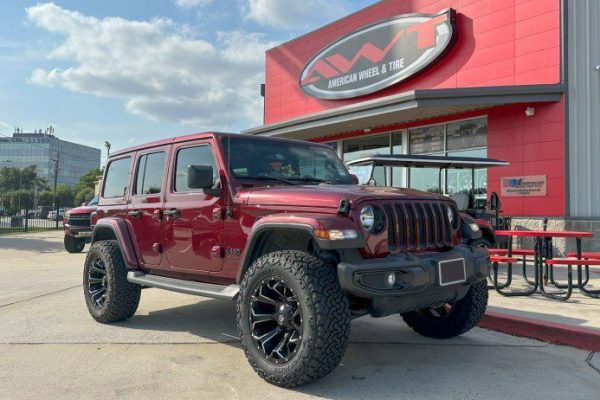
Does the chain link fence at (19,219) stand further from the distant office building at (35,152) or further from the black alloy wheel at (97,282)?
the distant office building at (35,152)

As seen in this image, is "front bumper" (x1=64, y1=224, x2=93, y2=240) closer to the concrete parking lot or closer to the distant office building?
the concrete parking lot

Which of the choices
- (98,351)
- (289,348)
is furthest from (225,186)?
(98,351)

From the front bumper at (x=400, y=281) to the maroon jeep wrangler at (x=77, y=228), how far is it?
1180 centimetres

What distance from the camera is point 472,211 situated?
907 centimetres

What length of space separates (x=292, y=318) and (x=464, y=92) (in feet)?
31.2

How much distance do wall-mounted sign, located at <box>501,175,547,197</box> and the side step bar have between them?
955 cm

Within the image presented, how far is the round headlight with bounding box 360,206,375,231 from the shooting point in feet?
10.7

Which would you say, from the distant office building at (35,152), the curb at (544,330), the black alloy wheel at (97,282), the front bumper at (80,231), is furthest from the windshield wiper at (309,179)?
the distant office building at (35,152)

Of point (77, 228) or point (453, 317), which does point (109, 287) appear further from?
A: point (77, 228)

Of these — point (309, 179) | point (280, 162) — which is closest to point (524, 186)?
point (309, 179)

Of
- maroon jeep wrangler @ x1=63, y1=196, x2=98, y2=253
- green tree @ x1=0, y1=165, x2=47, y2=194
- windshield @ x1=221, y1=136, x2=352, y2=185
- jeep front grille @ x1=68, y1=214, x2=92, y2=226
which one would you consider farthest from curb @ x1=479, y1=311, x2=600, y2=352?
green tree @ x1=0, y1=165, x2=47, y2=194

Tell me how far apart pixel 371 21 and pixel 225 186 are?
13792 millimetres

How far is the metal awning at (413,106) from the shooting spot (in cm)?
1094

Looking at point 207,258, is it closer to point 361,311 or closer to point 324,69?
point 361,311
